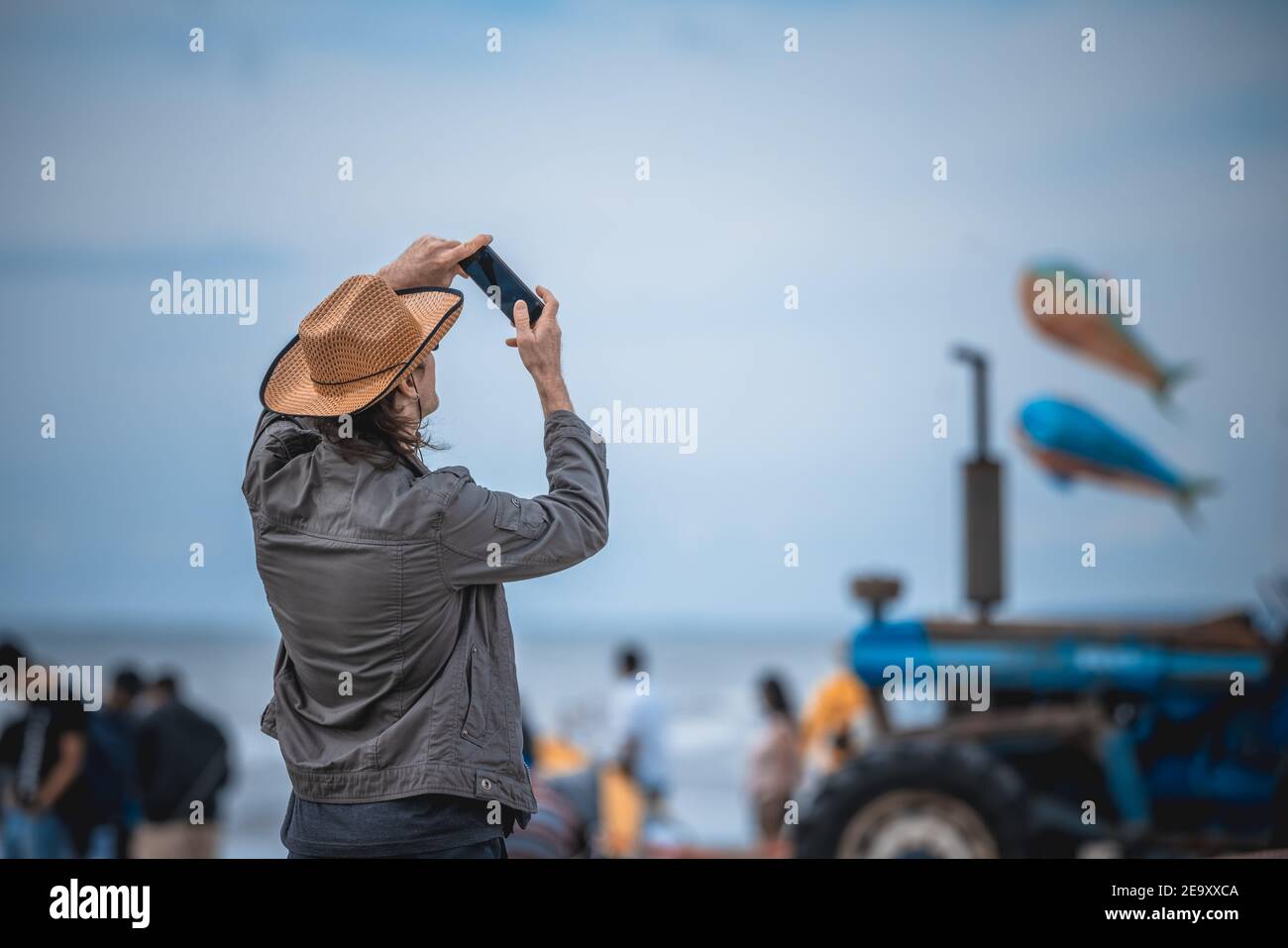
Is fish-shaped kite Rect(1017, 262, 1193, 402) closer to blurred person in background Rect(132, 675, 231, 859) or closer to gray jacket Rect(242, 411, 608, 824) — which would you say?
blurred person in background Rect(132, 675, 231, 859)

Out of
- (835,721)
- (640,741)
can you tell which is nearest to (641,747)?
(640,741)

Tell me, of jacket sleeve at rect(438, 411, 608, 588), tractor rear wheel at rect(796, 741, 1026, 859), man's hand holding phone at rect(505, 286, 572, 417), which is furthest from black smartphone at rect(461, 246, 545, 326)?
tractor rear wheel at rect(796, 741, 1026, 859)

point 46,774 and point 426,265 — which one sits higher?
point 426,265

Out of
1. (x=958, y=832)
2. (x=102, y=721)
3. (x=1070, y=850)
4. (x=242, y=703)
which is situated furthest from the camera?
(x=242, y=703)

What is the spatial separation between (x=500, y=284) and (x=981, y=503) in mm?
4295

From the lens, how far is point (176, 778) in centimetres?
762

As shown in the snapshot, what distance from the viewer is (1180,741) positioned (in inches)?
251

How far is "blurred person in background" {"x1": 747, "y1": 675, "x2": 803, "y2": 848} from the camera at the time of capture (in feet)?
29.7

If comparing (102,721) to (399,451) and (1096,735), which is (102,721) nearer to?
(1096,735)

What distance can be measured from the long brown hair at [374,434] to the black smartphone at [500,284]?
0.25 meters

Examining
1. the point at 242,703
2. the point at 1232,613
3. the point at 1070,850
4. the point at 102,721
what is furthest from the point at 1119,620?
the point at 242,703

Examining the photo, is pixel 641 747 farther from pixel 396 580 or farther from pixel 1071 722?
pixel 396 580

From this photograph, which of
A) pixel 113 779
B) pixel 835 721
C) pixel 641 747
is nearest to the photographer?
pixel 113 779
